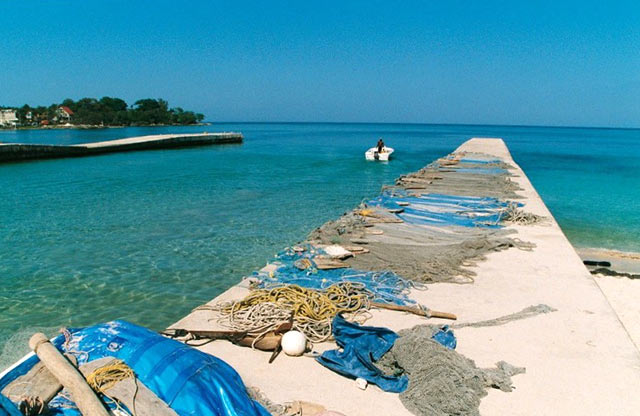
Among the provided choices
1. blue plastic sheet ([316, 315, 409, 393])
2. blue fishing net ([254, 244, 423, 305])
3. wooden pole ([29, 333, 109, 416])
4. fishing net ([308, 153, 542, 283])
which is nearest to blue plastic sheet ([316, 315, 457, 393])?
blue plastic sheet ([316, 315, 409, 393])

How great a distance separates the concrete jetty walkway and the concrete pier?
32.9 m

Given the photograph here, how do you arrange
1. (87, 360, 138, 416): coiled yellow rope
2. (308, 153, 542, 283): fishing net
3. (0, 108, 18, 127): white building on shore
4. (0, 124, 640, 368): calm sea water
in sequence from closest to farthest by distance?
(87, 360, 138, 416): coiled yellow rope < (308, 153, 542, 283): fishing net < (0, 124, 640, 368): calm sea water < (0, 108, 18, 127): white building on shore

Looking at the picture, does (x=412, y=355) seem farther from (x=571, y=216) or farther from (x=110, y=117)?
(x=110, y=117)

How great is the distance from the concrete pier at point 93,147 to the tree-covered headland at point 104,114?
264 feet

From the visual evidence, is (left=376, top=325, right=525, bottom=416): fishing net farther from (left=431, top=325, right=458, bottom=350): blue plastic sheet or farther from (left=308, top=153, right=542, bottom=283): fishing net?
(left=308, top=153, right=542, bottom=283): fishing net

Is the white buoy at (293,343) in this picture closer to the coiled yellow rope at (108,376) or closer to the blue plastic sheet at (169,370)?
the blue plastic sheet at (169,370)

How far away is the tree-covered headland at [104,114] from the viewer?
114m

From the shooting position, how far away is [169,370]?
3477 millimetres

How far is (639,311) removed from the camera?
307 inches

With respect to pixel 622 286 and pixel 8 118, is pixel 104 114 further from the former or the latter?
pixel 622 286

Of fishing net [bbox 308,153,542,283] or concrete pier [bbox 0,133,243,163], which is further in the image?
concrete pier [bbox 0,133,243,163]

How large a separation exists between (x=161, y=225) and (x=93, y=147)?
28.8 metres

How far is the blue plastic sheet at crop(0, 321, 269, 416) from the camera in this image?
3.25 metres

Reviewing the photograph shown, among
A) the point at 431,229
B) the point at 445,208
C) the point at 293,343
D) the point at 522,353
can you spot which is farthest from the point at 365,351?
the point at 445,208
